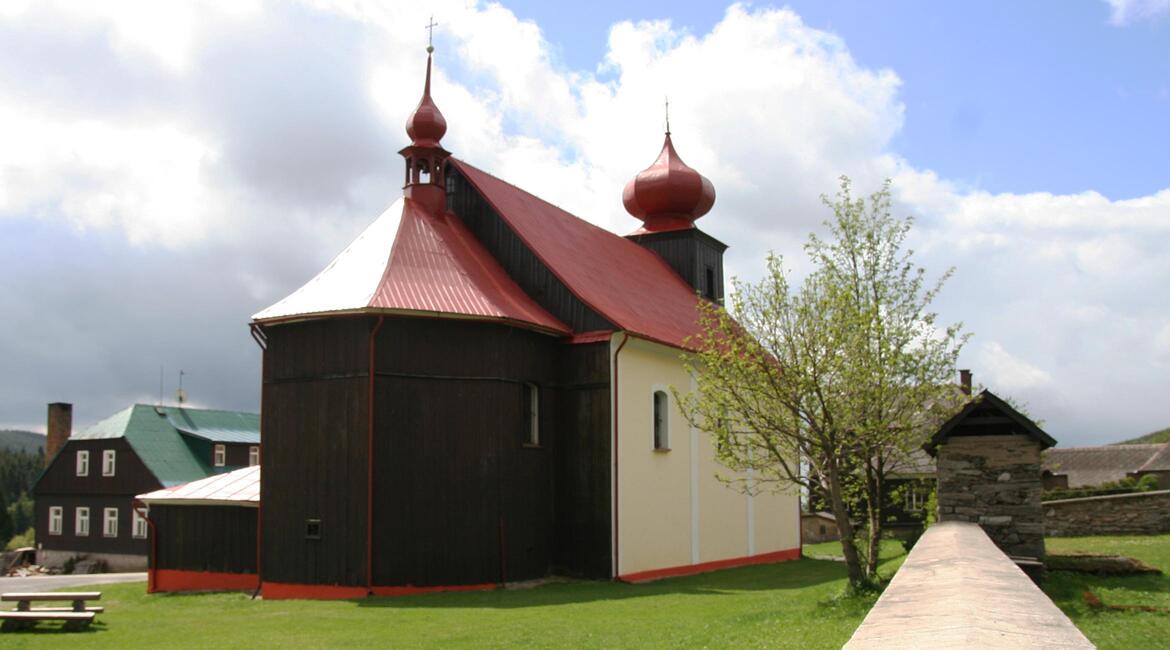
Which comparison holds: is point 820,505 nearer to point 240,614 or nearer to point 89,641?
point 240,614

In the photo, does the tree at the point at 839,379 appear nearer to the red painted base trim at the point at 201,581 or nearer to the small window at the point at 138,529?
the red painted base trim at the point at 201,581

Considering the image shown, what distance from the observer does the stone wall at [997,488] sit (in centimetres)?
1309

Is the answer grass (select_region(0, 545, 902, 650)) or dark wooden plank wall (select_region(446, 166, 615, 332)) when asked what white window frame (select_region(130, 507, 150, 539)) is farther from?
dark wooden plank wall (select_region(446, 166, 615, 332))

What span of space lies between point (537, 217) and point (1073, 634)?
21387mm

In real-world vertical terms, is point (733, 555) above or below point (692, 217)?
below

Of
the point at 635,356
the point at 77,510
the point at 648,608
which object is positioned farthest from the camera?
the point at 77,510

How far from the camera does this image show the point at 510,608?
53.4ft

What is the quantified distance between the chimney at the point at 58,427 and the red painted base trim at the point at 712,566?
3752 centimetres

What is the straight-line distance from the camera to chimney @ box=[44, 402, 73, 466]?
49969 mm

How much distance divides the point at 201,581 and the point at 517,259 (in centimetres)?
978

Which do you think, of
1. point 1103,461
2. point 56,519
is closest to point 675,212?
point 56,519

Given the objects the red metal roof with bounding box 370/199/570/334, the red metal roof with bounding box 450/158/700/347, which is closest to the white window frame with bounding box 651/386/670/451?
the red metal roof with bounding box 450/158/700/347

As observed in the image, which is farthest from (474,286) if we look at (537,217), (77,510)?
(77,510)

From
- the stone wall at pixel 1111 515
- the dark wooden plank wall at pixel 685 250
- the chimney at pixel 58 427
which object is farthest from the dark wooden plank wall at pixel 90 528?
the stone wall at pixel 1111 515
